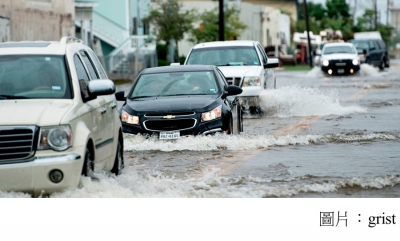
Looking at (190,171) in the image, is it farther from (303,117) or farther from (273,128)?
(303,117)

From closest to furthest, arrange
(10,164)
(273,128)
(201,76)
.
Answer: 1. (10,164)
2. (201,76)
3. (273,128)

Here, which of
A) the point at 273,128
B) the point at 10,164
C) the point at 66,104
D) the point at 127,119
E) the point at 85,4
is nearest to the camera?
the point at 10,164

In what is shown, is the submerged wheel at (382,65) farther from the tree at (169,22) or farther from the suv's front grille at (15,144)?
the suv's front grille at (15,144)

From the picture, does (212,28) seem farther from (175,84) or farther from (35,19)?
(175,84)

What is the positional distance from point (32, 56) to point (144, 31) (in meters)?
58.1

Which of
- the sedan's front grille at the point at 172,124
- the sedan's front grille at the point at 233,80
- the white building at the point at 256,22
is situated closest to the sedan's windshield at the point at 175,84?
the sedan's front grille at the point at 172,124

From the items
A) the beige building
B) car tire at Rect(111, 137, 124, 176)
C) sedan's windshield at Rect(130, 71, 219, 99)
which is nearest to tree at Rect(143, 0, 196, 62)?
the beige building

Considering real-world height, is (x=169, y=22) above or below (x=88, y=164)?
above

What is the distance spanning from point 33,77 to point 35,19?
30.2 m

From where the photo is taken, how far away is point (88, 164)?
966 centimetres

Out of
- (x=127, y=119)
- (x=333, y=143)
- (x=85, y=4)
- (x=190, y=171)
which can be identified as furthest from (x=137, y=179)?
(x=85, y=4)

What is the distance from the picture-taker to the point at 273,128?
19.8 meters

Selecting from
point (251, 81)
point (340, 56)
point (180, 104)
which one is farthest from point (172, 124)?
point (340, 56)

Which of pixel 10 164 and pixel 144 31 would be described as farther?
pixel 144 31
